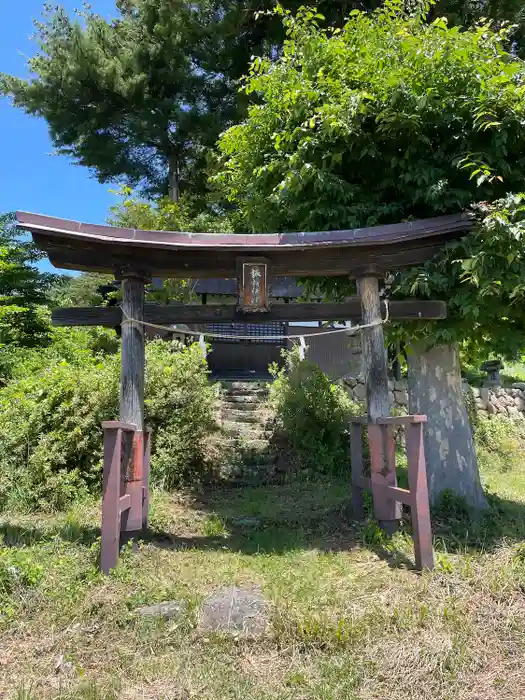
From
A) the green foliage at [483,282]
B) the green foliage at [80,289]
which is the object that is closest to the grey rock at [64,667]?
the green foliage at [483,282]

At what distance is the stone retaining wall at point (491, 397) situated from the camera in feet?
40.8

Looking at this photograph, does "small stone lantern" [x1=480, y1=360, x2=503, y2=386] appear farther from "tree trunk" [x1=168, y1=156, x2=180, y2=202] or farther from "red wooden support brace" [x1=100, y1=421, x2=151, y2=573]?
"red wooden support brace" [x1=100, y1=421, x2=151, y2=573]

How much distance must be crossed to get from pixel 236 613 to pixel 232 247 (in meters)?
3.23

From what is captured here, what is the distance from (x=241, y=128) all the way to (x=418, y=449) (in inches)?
196

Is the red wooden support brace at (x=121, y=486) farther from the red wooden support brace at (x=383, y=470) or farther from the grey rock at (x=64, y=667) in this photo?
the red wooden support brace at (x=383, y=470)

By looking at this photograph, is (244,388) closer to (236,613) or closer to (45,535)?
(45,535)

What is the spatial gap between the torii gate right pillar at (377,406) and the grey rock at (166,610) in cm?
222

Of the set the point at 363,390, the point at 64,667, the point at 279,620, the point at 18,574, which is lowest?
the point at 64,667

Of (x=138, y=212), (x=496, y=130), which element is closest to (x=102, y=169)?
(x=138, y=212)

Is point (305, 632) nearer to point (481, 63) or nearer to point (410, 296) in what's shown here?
point (410, 296)

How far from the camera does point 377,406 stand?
514 cm

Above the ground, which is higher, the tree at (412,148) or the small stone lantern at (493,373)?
the tree at (412,148)

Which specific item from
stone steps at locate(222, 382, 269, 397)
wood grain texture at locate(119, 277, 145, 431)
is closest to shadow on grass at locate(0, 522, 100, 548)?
wood grain texture at locate(119, 277, 145, 431)

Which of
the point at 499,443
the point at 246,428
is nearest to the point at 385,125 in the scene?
the point at 246,428
